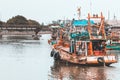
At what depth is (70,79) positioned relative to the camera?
130 feet

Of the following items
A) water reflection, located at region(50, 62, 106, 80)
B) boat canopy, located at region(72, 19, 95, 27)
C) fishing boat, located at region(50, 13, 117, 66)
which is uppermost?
boat canopy, located at region(72, 19, 95, 27)

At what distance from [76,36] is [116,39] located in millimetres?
45140

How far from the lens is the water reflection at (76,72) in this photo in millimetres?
41125

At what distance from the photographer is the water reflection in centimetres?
4112

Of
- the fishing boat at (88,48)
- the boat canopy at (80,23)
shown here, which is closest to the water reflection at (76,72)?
the fishing boat at (88,48)

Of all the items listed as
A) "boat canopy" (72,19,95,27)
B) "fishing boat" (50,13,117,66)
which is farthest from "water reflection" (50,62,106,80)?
"boat canopy" (72,19,95,27)

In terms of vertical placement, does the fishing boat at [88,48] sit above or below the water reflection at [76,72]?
above

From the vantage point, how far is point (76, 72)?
4503cm

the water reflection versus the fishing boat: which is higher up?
the fishing boat

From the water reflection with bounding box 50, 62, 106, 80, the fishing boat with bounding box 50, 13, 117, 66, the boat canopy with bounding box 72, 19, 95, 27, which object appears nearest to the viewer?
the water reflection with bounding box 50, 62, 106, 80

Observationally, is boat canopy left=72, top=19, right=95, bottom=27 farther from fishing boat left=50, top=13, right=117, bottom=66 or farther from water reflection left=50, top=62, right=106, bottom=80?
water reflection left=50, top=62, right=106, bottom=80

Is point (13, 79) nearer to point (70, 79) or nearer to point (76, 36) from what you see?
point (70, 79)

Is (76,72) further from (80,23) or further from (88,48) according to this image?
(80,23)

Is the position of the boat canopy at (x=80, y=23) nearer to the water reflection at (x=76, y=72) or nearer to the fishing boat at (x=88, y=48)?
the fishing boat at (x=88, y=48)
